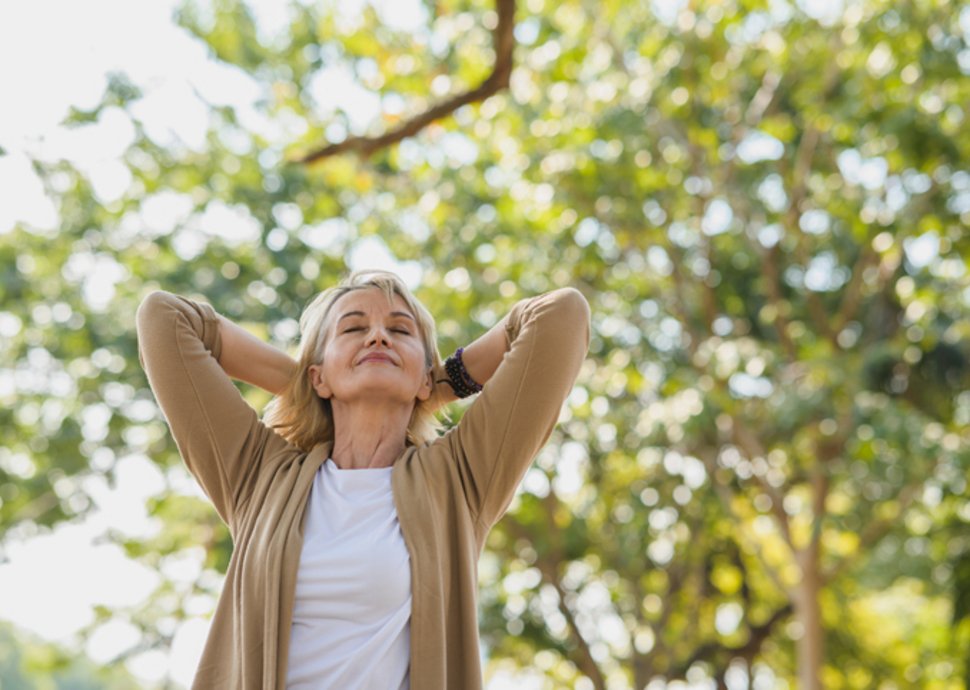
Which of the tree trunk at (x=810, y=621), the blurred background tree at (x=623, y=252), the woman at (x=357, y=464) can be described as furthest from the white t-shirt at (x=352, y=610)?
the tree trunk at (x=810, y=621)

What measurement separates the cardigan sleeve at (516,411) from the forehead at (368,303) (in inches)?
9.3

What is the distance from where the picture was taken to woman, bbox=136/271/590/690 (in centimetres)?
210

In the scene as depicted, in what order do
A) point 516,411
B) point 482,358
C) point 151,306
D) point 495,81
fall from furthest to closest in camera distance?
point 495,81 < point 482,358 < point 151,306 < point 516,411

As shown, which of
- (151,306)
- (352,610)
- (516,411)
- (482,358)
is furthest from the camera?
(482,358)

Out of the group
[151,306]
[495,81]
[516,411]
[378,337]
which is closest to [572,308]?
[516,411]

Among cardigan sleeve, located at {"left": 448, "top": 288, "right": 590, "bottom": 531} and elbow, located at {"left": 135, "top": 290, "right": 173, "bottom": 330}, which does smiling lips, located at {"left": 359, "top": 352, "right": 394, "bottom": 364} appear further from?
elbow, located at {"left": 135, "top": 290, "right": 173, "bottom": 330}

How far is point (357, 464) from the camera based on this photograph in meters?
2.37

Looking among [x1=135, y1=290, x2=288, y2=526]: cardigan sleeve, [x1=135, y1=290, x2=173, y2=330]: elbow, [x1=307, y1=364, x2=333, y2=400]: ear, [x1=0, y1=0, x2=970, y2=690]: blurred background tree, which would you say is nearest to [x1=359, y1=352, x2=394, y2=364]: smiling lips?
[x1=307, y1=364, x2=333, y2=400]: ear

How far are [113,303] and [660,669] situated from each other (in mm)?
6173

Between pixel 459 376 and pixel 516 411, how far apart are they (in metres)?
0.26

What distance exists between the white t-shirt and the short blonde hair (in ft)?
1.02

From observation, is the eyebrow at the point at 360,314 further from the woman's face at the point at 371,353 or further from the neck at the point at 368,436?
the neck at the point at 368,436

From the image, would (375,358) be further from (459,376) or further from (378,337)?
(459,376)

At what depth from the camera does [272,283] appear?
375 inches
